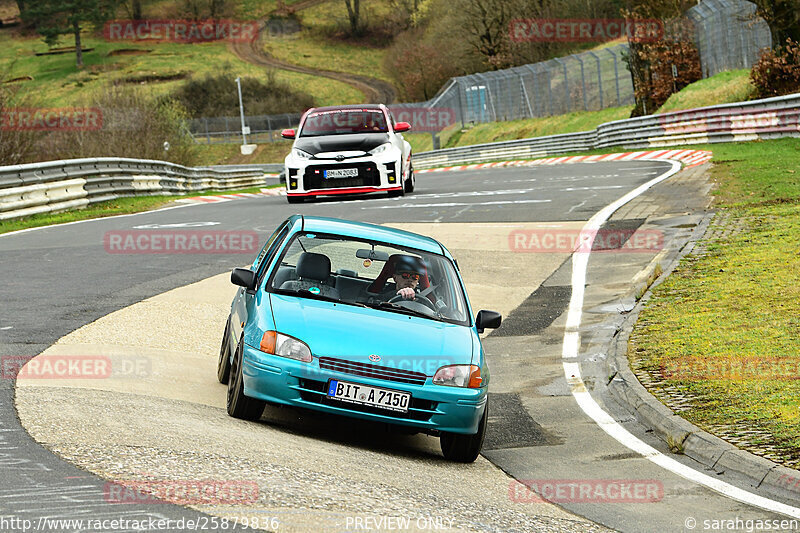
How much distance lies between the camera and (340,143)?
21672 millimetres

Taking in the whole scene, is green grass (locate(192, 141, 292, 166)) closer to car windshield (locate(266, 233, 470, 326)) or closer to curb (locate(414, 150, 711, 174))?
curb (locate(414, 150, 711, 174))

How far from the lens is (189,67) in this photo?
118375 mm

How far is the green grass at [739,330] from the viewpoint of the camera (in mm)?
8406

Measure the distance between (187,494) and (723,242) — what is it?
40.8ft

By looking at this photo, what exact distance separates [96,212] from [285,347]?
18.6 m

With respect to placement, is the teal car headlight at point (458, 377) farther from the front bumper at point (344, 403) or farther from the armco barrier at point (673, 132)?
the armco barrier at point (673, 132)

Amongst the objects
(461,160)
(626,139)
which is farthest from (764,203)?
(461,160)

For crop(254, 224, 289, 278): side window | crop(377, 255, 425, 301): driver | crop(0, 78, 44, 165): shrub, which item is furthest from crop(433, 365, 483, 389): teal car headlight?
crop(0, 78, 44, 165): shrub

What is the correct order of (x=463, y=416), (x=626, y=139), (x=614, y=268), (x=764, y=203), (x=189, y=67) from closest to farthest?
(x=463, y=416)
(x=614, y=268)
(x=764, y=203)
(x=626, y=139)
(x=189, y=67)

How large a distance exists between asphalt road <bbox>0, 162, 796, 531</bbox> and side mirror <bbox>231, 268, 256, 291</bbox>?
5.98 ft

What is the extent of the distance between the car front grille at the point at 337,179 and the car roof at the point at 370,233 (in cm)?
1236

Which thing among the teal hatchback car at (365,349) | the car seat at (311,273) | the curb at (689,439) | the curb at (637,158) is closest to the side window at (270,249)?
the teal hatchback car at (365,349)

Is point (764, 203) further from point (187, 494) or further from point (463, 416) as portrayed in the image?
point (187, 494)

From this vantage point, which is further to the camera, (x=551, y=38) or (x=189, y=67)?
(x=189, y=67)
